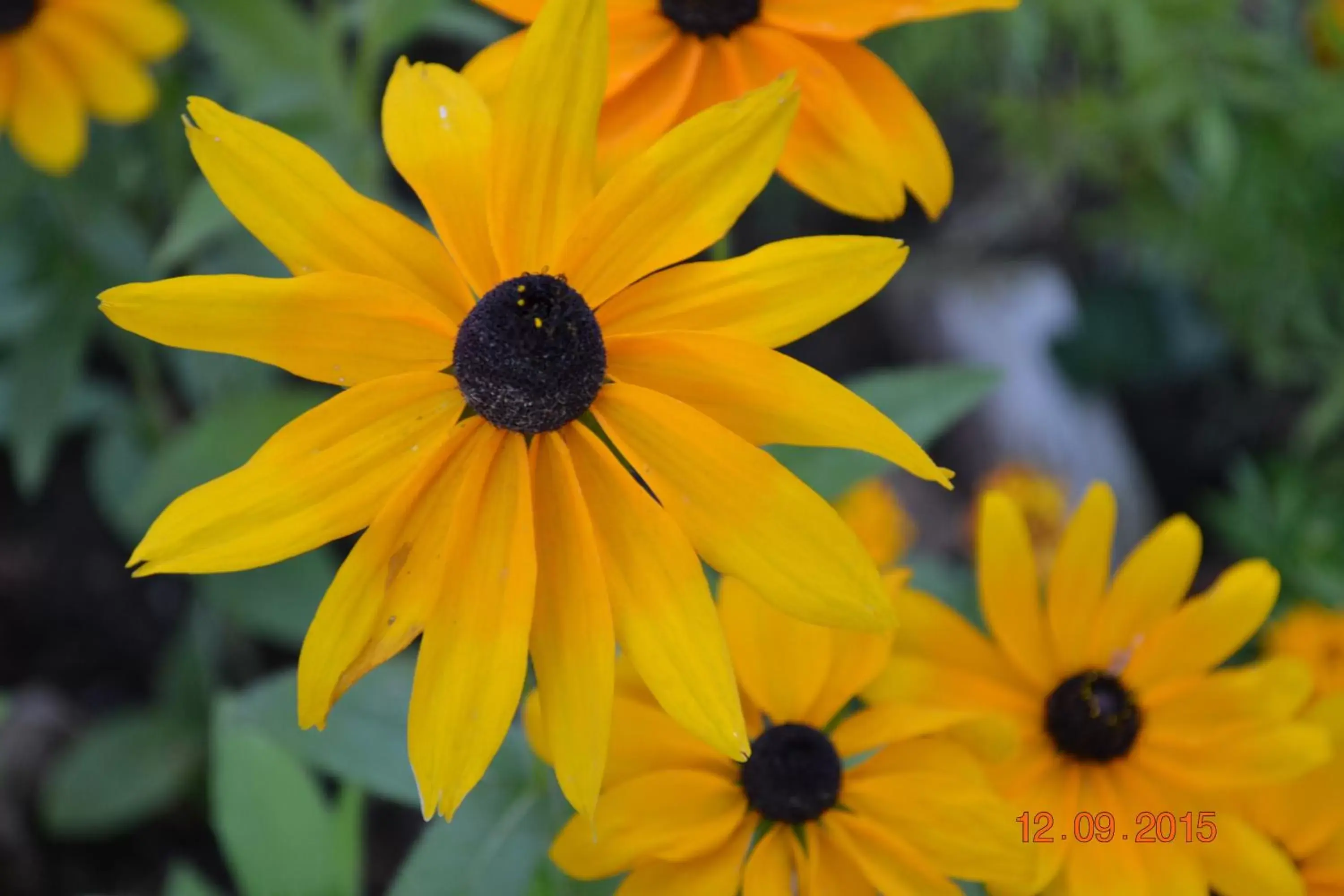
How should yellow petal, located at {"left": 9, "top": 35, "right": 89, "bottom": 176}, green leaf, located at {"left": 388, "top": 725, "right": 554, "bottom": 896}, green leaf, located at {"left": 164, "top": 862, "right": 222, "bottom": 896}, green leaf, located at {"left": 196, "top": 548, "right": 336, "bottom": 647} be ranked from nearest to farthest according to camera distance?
1. green leaf, located at {"left": 388, "top": 725, "right": 554, "bottom": 896}
2. green leaf, located at {"left": 164, "top": 862, "right": 222, "bottom": 896}
3. yellow petal, located at {"left": 9, "top": 35, "right": 89, "bottom": 176}
4. green leaf, located at {"left": 196, "top": 548, "right": 336, "bottom": 647}

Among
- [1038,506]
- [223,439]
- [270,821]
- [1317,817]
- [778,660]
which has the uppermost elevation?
[778,660]

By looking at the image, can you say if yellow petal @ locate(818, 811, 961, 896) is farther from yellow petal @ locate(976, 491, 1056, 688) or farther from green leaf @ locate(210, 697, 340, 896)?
green leaf @ locate(210, 697, 340, 896)

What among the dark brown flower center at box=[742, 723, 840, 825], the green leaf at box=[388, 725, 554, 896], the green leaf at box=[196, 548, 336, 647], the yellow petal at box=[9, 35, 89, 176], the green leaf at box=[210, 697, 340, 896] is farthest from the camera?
the green leaf at box=[196, 548, 336, 647]

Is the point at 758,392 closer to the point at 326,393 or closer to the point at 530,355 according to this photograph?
the point at 530,355

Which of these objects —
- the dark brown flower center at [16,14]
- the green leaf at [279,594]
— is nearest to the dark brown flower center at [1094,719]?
the green leaf at [279,594]
